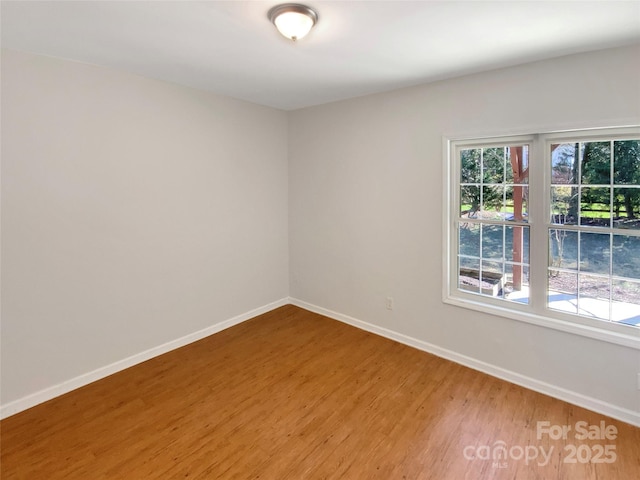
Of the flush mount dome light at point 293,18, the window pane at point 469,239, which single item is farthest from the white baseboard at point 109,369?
the flush mount dome light at point 293,18

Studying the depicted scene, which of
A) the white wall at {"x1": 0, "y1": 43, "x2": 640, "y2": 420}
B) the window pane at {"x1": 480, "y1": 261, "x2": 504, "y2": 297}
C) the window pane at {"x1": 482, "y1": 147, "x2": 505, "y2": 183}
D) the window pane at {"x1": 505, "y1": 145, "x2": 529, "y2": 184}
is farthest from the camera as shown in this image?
the window pane at {"x1": 480, "y1": 261, "x2": 504, "y2": 297}

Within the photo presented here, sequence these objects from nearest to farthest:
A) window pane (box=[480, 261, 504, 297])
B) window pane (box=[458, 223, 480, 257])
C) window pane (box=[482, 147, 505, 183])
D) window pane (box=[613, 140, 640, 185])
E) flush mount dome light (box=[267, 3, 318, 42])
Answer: flush mount dome light (box=[267, 3, 318, 42])
window pane (box=[613, 140, 640, 185])
window pane (box=[482, 147, 505, 183])
window pane (box=[480, 261, 504, 297])
window pane (box=[458, 223, 480, 257])

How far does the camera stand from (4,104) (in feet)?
7.55

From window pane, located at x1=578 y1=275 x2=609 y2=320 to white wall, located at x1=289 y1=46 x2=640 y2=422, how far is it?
0.73ft

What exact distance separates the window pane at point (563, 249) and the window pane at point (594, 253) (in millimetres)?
42

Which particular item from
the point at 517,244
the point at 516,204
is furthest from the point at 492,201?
the point at 517,244

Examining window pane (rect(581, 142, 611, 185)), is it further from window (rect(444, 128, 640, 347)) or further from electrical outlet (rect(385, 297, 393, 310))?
electrical outlet (rect(385, 297, 393, 310))

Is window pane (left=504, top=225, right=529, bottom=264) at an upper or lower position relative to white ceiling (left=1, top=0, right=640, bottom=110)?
lower

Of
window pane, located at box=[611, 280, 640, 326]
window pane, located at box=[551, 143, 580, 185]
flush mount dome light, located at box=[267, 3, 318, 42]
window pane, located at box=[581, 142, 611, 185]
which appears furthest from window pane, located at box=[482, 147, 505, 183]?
flush mount dome light, located at box=[267, 3, 318, 42]

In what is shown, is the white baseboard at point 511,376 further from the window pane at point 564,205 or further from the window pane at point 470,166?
the window pane at point 470,166

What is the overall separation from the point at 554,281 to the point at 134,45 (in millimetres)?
3520

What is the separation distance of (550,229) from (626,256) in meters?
0.48

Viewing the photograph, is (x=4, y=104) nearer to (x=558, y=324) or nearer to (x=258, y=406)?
(x=258, y=406)

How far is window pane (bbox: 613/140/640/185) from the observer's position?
2.31 m
